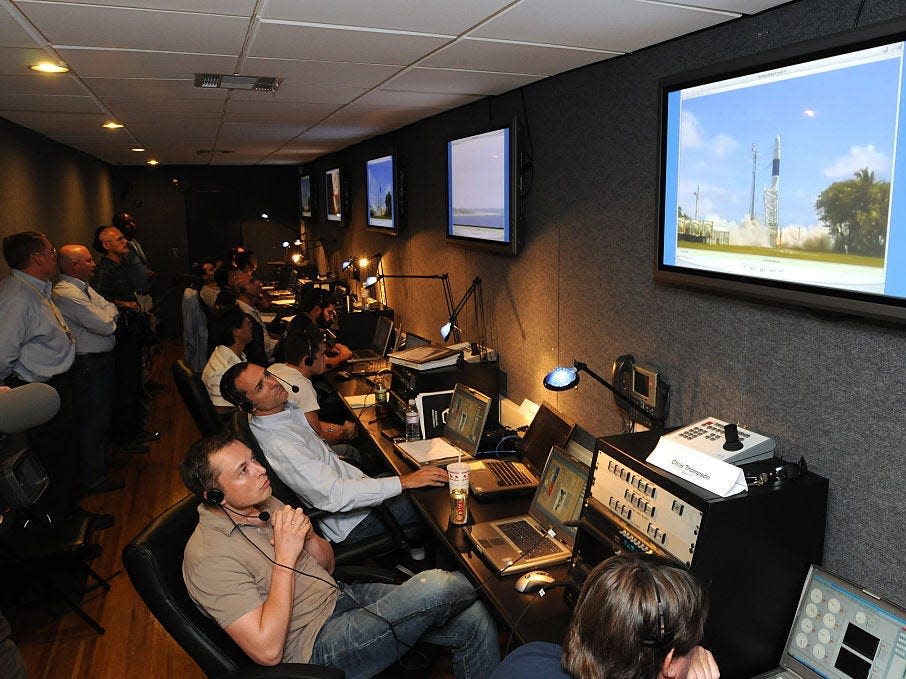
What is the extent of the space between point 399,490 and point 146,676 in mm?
1169

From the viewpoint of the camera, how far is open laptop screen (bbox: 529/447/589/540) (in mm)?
2152

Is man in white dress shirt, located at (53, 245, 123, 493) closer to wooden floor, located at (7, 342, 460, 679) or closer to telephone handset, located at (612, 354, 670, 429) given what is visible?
wooden floor, located at (7, 342, 460, 679)

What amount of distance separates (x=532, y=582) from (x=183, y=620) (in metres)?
0.91

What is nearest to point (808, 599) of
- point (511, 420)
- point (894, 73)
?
point (894, 73)

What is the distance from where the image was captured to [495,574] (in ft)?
6.57

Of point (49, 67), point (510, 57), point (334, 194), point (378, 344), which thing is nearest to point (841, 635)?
point (510, 57)

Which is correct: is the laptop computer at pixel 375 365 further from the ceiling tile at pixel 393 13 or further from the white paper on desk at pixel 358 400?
the ceiling tile at pixel 393 13

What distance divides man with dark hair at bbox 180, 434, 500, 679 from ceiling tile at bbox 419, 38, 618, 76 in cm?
138

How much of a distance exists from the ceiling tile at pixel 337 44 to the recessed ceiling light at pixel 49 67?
77cm

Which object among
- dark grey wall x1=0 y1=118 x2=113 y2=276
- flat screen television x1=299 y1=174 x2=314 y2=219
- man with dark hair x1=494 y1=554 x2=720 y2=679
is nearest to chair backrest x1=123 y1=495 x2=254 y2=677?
man with dark hair x1=494 y1=554 x2=720 y2=679

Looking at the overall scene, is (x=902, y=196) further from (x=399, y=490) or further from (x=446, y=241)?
(x=446, y=241)

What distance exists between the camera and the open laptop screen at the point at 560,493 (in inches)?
84.7

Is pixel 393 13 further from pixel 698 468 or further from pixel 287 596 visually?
pixel 287 596

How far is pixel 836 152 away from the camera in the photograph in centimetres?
148
